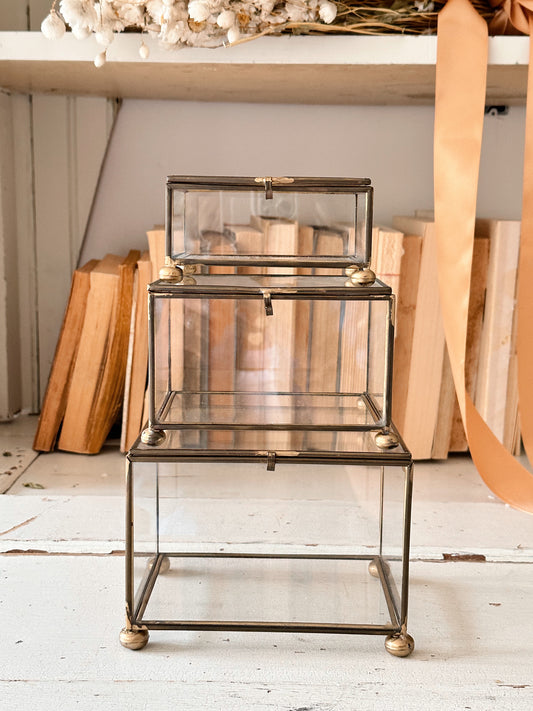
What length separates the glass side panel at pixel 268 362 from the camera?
0.67m

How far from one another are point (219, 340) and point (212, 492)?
167 millimetres

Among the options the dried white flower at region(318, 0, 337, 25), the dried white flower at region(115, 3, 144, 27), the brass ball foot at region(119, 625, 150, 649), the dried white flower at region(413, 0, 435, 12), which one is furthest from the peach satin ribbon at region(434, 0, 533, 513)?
the brass ball foot at region(119, 625, 150, 649)

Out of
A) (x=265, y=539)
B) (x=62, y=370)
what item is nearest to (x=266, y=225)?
(x=265, y=539)

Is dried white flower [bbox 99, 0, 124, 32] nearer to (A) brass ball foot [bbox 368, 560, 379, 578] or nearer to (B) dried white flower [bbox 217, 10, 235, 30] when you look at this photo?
(B) dried white flower [bbox 217, 10, 235, 30]

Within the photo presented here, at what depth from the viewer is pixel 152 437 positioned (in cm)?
64

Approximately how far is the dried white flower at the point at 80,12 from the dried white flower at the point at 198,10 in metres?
0.11

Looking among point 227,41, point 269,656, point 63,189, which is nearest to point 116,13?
point 227,41

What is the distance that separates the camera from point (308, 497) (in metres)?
0.80

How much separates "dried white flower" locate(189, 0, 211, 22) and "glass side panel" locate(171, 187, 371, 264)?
201 millimetres

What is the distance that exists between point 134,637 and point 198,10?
Answer: 1.96ft

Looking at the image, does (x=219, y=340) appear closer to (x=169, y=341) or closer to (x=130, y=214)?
(x=169, y=341)

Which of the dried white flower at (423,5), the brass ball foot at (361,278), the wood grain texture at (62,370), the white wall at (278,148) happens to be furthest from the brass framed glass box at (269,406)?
the white wall at (278,148)

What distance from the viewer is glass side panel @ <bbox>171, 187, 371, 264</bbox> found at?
736 mm

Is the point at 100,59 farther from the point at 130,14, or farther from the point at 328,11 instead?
the point at 328,11
